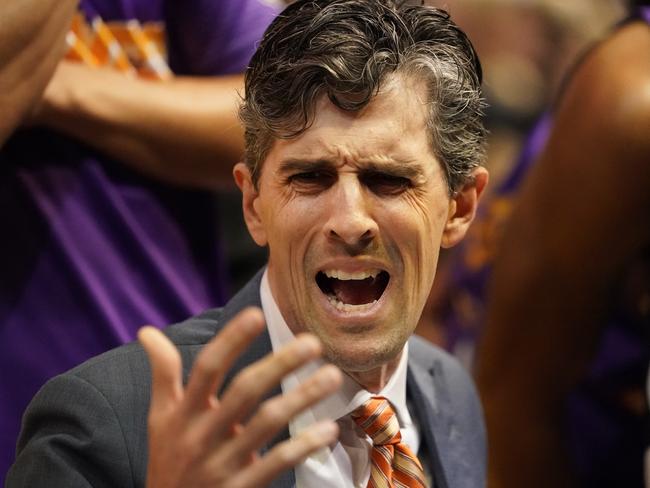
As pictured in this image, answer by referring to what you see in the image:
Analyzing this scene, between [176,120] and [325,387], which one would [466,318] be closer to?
[176,120]

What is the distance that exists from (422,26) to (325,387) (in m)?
0.70

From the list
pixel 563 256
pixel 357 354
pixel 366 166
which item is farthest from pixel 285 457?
pixel 563 256

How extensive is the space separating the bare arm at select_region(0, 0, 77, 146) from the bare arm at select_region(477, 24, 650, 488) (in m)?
1.23

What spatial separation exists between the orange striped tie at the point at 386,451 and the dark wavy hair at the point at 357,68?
353 mm

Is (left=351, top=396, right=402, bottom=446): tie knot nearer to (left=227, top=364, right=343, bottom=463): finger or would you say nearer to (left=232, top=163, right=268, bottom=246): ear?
(left=232, top=163, right=268, bottom=246): ear

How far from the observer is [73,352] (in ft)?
7.06

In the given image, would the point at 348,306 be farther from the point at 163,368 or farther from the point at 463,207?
the point at 163,368

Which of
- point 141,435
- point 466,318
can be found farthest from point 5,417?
point 466,318

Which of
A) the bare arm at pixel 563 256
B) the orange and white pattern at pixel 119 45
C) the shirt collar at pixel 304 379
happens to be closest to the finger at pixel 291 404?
the shirt collar at pixel 304 379

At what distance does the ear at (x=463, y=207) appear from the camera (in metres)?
2.04

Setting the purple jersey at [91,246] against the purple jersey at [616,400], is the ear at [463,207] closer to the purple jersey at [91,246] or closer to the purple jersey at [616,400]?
the purple jersey at [91,246]

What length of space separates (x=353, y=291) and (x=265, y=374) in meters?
0.47

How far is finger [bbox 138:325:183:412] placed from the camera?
1435mm

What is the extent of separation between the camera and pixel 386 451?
1953 mm
